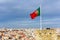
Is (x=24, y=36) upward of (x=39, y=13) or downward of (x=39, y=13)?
downward

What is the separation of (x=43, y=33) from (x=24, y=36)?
1277 millimetres

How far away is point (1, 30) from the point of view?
17.2m

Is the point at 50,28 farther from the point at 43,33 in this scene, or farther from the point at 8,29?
the point at 8,29

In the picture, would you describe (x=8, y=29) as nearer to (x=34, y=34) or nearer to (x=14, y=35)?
(x=14, y=35)

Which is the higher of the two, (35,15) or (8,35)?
(35,15)

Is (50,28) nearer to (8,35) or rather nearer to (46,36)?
(46,36)

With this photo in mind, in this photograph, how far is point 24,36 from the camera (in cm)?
1734

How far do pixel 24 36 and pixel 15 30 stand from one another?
0.71 meters

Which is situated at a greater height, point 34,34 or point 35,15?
point 35,15

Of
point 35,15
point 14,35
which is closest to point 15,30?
point 14,35

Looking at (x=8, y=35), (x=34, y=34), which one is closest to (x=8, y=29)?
(x=8, y=35)

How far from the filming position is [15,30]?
56.9 ft

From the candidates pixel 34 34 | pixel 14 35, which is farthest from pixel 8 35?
pixel 34 34

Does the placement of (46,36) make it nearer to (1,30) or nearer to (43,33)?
(43,33)
